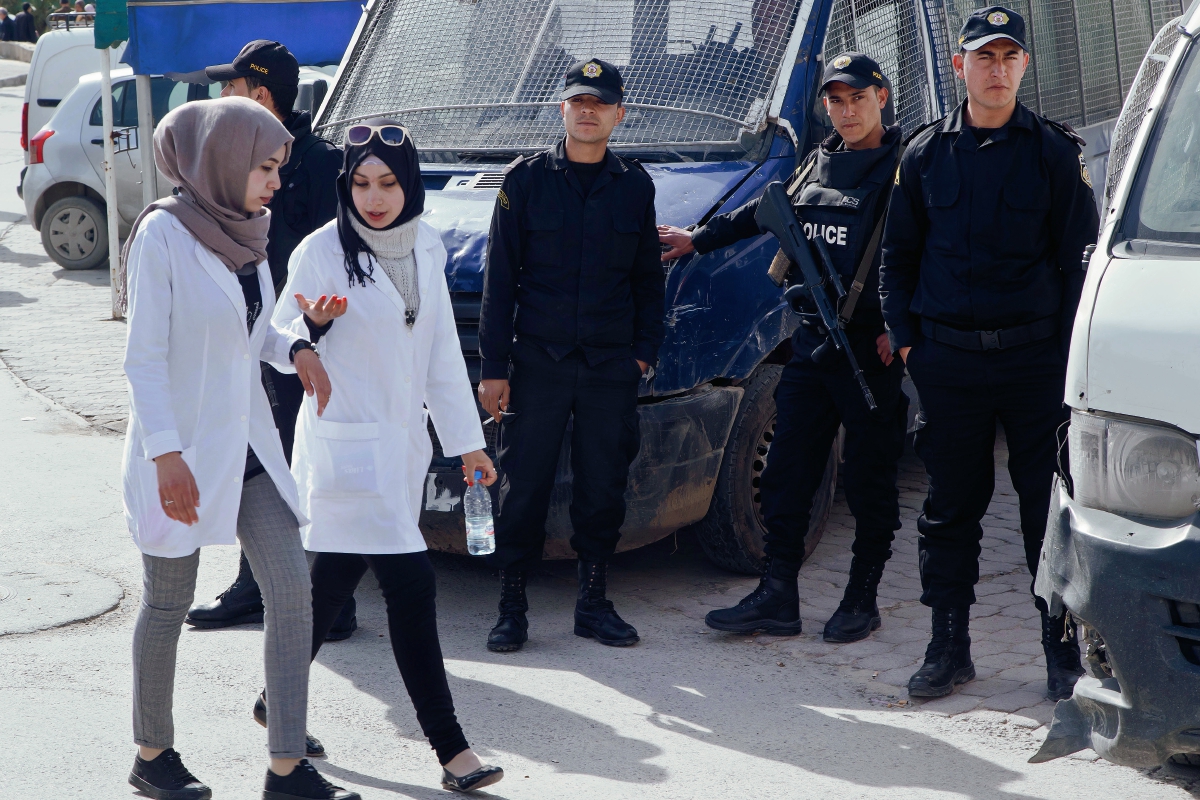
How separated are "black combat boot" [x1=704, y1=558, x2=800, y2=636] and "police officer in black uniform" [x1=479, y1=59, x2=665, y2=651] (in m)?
0.38

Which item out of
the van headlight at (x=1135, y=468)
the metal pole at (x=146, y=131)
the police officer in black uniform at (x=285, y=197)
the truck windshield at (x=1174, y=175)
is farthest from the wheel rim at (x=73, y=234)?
the van headlight at (x=1135, y=468)

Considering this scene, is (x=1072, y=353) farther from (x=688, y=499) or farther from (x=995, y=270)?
(x=688, y=499)

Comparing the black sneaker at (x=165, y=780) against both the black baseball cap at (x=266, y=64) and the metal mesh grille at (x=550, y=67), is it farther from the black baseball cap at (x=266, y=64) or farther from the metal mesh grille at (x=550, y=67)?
the metal mesh grille at (x=550, y=67)

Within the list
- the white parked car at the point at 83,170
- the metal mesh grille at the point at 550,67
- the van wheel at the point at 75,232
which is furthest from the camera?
the van wheel at the point at 75,232

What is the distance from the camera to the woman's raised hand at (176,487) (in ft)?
10.7

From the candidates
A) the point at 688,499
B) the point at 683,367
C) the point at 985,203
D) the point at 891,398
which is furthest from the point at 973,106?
the point at 688,499

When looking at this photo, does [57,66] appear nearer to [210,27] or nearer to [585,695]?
[210,27]

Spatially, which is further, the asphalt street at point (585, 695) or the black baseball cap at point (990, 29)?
the black baseball cap at point (990, 29)

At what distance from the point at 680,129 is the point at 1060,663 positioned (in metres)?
2.53

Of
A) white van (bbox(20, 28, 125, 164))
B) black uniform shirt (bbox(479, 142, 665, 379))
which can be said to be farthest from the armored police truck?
white van (bbox(20, 28, 125, 164))

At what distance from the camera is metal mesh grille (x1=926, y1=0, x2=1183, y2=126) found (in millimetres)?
6172

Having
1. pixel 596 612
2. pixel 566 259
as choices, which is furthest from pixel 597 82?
pixel 596 612

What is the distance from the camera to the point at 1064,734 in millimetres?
3230

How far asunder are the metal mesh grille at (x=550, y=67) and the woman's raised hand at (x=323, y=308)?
217cm
